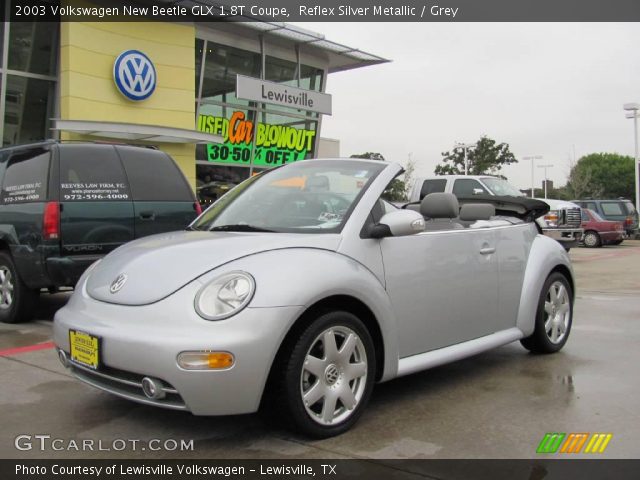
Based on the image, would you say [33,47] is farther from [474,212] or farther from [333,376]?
[333,376]

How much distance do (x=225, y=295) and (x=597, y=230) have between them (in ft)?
72.8

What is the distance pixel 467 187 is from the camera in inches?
565

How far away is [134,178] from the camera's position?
268 inches

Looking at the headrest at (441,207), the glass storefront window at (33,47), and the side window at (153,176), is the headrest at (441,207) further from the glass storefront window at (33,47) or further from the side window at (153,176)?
the glass storefront window at (33,47)

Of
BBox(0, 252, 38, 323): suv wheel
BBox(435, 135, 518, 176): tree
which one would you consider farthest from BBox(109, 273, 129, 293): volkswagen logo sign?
BBox(435, 135, 518, 176): tree

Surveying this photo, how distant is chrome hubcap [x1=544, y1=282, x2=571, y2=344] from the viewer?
17.0 feet

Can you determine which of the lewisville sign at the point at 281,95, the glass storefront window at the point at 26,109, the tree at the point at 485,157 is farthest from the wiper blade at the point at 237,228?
the tree at the point at 485,157

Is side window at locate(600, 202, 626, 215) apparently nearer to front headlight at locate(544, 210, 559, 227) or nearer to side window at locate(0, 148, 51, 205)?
front headlight at locate(544, 210, 559, 227)

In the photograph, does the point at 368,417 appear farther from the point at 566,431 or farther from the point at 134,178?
the point at 134,178

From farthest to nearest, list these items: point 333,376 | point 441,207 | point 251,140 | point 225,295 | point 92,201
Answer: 1. point 251,140
2. point 92,201
3. point 441,207
4. point 333,376
5. point 225,295

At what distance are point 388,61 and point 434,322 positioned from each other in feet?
70.0

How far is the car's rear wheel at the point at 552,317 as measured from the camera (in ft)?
16.7

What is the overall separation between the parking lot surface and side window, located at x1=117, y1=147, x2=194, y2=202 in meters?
2.12

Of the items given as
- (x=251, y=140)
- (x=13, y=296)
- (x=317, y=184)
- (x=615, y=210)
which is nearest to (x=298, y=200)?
(x=317, y=184)
